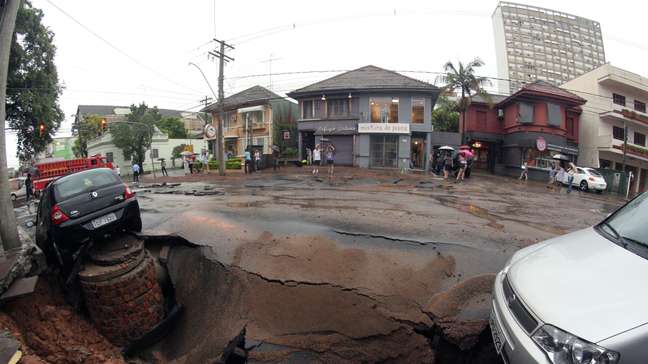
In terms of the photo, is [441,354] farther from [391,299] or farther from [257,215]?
[257,215]

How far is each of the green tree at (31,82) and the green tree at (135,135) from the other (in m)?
14.6

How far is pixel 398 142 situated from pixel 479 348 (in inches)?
864

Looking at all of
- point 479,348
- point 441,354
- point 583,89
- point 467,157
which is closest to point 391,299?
point 441,354

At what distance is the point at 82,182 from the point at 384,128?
21101 mm

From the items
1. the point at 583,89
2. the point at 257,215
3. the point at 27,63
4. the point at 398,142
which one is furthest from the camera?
the point at 583,89

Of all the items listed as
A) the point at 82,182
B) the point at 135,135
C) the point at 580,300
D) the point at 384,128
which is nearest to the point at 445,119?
the point at 384,128

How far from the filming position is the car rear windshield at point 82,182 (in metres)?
5.29

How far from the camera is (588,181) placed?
19.3 metres

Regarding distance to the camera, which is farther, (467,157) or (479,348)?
(467,157)

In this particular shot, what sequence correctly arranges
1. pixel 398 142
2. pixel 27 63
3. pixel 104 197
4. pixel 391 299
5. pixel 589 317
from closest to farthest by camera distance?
pixel 589 317 → pixel 391 299 → pixel 104 197 → pixel 27 63 → pixel 398 142

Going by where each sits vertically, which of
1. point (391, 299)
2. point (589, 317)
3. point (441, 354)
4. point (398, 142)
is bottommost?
point (441, 354)

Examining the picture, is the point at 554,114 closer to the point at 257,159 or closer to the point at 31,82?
the point at 257,159

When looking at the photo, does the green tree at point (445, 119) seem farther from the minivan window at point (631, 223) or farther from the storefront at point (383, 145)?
the minivan window at point (631, 223)

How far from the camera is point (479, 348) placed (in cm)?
321
